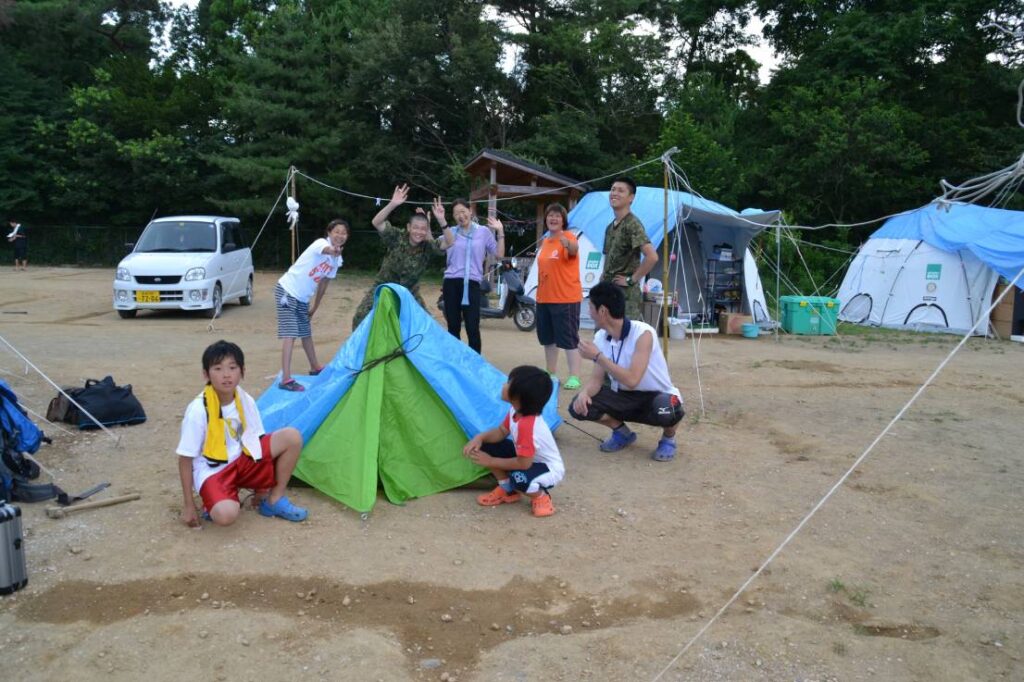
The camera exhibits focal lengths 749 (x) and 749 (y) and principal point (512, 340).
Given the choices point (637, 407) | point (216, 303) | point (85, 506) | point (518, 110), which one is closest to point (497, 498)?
point (637, 407)

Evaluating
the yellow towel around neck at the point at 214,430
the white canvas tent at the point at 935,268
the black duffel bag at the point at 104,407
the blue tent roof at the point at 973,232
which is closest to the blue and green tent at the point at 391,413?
the yellow towel around neck at the point at 214,430

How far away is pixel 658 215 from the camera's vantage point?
1148cm

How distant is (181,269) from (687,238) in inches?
308

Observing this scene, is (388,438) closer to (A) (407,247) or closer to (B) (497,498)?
(B) (497,498)

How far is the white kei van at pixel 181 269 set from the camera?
1084 cm

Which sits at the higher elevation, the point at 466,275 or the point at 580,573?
the point at 466,275

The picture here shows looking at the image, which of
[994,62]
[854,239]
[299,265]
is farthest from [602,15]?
[299,265]

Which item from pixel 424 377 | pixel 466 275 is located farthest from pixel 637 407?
pixel 466 275

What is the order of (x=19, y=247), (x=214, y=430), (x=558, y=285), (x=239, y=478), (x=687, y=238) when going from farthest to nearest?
1. (x=19, y=247)
2. (x=687, y=238)
3. (x=558, y=285)
4. (x=239, y=478)
5. (x=214, y=430)

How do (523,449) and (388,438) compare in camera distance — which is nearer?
(523,449)

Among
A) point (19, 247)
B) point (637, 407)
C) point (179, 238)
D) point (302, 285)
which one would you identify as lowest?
point (637, 407)

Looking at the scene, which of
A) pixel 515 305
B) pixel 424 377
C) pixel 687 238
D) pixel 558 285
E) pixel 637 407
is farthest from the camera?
pixel 687 238

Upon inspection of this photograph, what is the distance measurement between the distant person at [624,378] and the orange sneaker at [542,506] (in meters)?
0.88

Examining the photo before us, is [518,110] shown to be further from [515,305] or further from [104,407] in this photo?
[104,407]
